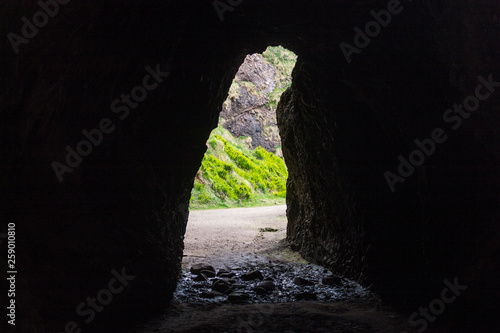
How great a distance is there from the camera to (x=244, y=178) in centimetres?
2514

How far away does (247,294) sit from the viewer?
16.7 feet

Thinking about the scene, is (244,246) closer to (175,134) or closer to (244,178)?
(175,134)

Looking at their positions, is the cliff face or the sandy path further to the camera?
the cliff face

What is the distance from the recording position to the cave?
2975mm

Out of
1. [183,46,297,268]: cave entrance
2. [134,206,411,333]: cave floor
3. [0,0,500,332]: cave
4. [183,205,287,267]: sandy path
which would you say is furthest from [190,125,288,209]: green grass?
[0,0,500,332]: cave

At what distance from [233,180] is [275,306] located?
18.7 m

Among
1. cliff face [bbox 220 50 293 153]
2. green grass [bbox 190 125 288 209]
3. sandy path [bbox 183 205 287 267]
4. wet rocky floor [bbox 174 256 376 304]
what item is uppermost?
cliff face [bbox 220 50 293 153]

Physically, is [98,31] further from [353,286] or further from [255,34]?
[353,286]

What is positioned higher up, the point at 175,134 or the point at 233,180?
the point at 175,134

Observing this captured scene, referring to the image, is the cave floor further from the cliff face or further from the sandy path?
the cliff face

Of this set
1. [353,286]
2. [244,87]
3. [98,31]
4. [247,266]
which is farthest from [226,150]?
→ [98,31]

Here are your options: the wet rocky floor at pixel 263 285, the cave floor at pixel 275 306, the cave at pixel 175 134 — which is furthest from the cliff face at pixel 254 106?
the cave at pixel 175 134

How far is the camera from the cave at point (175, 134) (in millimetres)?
2975

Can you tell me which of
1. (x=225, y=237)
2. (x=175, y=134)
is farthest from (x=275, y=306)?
(x=225, y=237)
